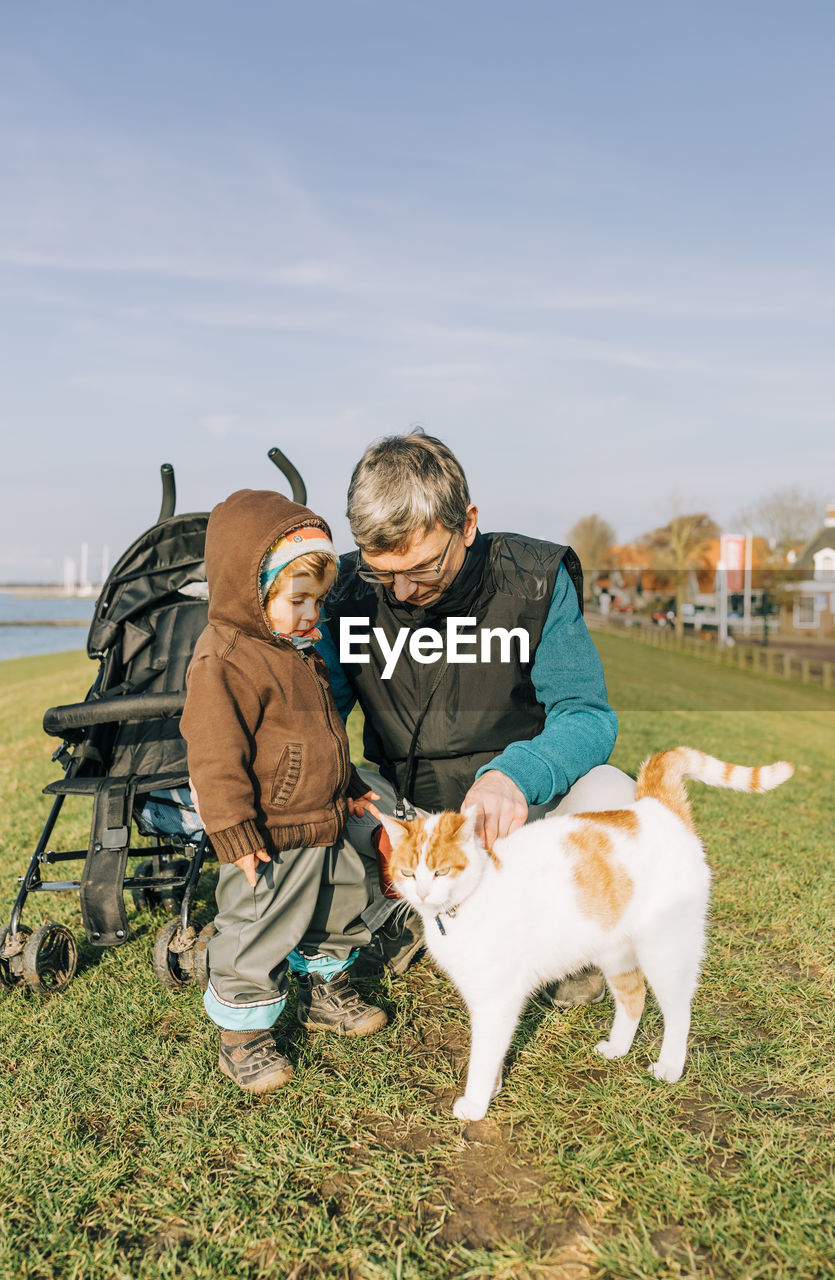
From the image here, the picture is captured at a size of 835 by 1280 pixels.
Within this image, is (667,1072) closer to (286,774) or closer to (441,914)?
(441,914)

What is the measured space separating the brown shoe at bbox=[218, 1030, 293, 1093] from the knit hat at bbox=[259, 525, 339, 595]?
1309 millimetres

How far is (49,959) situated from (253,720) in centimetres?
141

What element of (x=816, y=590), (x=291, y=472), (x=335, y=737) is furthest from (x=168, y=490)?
(x=816, y=590)

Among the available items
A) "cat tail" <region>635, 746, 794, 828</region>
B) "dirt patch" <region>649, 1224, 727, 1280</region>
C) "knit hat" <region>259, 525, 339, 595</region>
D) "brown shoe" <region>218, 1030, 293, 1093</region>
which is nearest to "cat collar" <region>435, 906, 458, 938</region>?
"brown shoe" <region>218, 1030, 293, 1093</region>

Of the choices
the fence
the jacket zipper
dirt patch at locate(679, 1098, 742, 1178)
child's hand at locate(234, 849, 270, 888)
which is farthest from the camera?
the fence

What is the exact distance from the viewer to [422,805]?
3.16m

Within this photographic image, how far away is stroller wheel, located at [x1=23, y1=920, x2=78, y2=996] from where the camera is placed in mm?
2920

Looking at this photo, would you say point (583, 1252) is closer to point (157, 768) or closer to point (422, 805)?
point (422, 805)

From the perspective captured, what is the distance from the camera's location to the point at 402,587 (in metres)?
2.88

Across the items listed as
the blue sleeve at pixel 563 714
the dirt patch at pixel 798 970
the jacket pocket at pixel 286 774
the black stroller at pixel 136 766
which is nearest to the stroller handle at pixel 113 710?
the black stroller at pixel 136 766

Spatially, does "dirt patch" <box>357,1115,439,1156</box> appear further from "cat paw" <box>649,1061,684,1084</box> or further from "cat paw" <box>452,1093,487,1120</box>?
"cat paw" <box>649,1061,684,1084</box>

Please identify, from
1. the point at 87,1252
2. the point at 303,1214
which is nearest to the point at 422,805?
the point at 303,1214

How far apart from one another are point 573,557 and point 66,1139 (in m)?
2.39

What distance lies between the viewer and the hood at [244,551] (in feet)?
7.97
